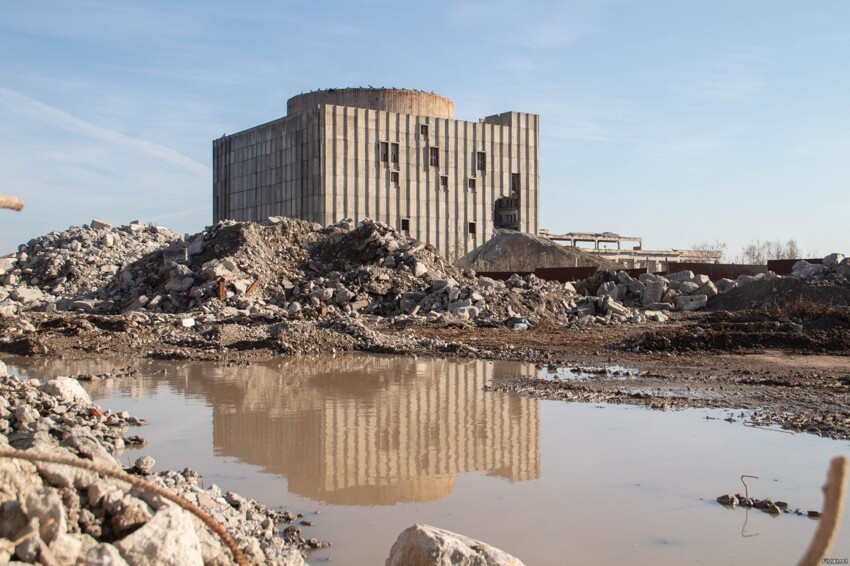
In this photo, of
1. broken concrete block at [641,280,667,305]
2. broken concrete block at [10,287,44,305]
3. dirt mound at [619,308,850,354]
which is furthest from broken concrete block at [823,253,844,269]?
broken concrete block at [10,287,44,305]

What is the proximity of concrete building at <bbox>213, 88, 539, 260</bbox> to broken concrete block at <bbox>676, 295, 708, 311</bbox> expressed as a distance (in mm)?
24692

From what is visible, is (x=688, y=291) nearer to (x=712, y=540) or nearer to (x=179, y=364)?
(x=179, y=364)

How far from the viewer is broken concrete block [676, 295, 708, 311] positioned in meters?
25.8

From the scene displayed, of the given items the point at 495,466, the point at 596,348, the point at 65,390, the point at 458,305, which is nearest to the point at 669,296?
the point at 458,305

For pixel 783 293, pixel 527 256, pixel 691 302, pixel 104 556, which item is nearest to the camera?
pixel 104 556

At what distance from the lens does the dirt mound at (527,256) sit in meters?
43.3

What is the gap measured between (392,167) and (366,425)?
Answer: 41521 mm

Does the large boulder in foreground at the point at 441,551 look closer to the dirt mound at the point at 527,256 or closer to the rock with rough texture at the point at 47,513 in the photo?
the rock with rough texture at the point at 47,513

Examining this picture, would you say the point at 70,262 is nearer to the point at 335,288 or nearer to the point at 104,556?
the point at 335,288

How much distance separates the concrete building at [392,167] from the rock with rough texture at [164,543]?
43643mm

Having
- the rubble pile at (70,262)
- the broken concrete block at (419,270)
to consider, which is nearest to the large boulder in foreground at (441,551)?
the broken concrete block at (419,270)

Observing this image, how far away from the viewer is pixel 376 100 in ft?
165

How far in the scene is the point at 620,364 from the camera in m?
14.5

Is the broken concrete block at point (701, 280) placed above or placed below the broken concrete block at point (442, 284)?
above
